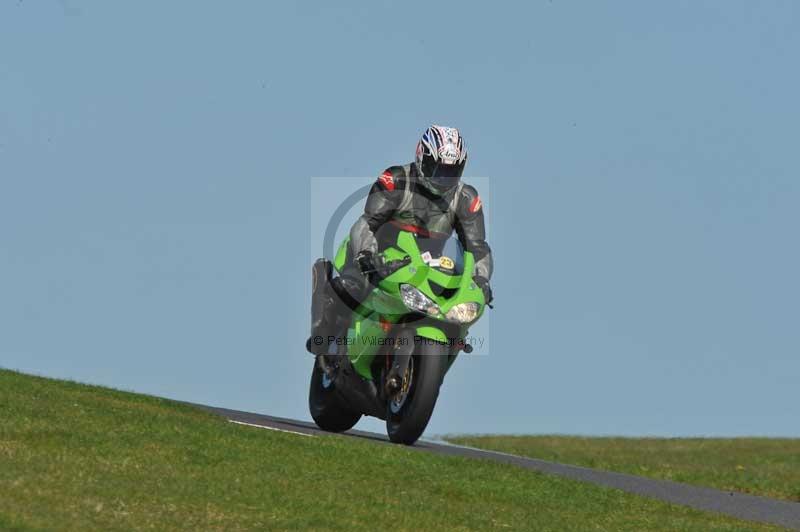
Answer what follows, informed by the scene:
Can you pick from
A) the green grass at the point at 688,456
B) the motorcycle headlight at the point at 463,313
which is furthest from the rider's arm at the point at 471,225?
the green grass at the point at 688,456

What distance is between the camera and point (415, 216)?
651 inches

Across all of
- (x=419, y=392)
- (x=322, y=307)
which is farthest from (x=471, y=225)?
(x=419, y=392)

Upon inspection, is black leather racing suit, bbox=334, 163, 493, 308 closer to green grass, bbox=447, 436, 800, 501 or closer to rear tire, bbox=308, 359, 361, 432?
rear tire, bbox=308, 359, 361, 432

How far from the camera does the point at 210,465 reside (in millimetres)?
12656

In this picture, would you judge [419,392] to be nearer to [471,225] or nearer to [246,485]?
[471,225]

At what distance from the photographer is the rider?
53.4 feet

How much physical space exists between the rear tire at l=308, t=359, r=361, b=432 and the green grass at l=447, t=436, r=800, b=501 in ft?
12.7

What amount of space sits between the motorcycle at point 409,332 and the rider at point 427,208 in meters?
0.16

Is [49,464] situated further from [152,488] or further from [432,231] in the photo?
[432,231]

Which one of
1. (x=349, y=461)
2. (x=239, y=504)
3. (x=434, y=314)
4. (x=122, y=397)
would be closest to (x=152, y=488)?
(x=239, y=504)

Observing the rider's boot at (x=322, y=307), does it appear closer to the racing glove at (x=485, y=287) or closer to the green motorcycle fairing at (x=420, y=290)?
the green motorcycle fairing at (x=420, y=290)

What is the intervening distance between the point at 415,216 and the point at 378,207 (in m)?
0.45

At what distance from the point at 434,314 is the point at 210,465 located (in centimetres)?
378

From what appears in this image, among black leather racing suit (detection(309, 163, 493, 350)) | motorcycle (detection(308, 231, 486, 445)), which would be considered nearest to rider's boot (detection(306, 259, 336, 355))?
motorcycle (detection(308, 231, 486, 445))
